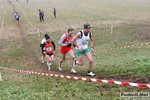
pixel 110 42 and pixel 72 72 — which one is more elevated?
pixel 110 42

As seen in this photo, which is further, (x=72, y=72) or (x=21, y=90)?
(x=72, y=72)

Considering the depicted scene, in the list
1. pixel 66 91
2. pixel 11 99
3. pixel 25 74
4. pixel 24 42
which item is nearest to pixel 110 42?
pixel 24 42

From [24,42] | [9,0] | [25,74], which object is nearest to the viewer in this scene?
[25,74]

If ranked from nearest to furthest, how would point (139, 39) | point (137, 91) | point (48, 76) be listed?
point (137, 91) < point (48, 76) < point (139, 39)

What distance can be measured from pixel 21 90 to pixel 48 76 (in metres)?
1.96

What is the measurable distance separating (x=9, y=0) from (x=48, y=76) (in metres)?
52.9

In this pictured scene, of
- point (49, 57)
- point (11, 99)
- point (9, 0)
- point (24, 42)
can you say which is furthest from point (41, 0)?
point (11, 99)

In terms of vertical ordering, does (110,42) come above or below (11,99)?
above

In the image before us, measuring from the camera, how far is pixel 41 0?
63.5 m

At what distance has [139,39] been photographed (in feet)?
57.3

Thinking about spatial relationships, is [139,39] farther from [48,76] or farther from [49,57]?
[48,76]

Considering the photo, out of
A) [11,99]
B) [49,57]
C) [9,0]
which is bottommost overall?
[11,99]

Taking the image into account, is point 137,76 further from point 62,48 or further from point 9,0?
point 9,0

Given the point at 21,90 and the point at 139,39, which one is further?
the point at 139,39
